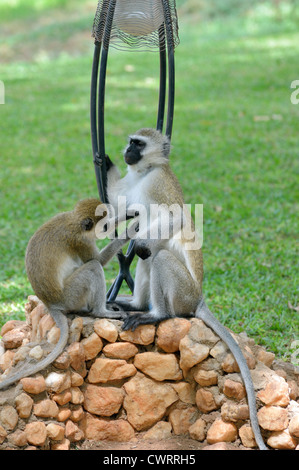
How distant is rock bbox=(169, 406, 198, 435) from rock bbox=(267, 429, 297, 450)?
51cm

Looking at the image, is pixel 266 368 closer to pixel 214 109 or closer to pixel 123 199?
pixel 123 199

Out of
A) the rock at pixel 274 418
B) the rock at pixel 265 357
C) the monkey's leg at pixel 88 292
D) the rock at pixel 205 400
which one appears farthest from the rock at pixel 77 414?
the rock at pixel 265 357

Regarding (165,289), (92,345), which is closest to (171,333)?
(165,289)

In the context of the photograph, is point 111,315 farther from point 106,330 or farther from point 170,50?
point 170,50

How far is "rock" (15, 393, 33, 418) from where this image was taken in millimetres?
3773

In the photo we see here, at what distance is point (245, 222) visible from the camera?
24.6 ft

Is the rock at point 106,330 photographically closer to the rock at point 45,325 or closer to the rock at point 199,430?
the rock at point 45,325

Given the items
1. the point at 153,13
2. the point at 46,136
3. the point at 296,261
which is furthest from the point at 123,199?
the point at 46,136

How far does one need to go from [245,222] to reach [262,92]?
5.75 m

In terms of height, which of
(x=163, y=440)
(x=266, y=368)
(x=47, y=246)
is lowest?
(x=163, y=440)

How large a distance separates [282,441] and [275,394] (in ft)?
0.88

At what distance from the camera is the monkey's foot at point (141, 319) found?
13.6 ft

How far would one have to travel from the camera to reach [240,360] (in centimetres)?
396

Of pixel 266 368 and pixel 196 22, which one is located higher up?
pixel 196 22
